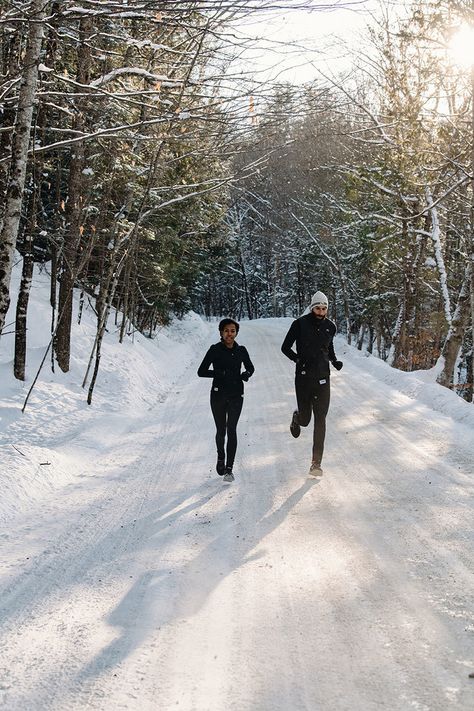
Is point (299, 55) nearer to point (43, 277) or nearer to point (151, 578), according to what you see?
point (151, 578)

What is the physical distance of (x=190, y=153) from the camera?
768 cm

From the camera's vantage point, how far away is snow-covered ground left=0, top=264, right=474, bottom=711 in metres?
2.99

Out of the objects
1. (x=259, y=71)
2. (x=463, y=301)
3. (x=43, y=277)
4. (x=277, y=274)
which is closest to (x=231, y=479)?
(x=259, y=71)

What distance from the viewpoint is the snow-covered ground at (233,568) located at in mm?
2990

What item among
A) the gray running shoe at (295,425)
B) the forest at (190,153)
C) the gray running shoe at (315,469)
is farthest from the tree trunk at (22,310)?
the gray running shoe at (315,469)

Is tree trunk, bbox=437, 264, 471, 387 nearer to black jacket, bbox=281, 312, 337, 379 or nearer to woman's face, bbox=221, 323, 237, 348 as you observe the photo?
black jacket, bbox=281, 312, 337, 379

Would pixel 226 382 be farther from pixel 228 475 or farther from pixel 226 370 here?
pixel 228 475

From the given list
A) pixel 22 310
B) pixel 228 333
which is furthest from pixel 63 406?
pixel 228 333

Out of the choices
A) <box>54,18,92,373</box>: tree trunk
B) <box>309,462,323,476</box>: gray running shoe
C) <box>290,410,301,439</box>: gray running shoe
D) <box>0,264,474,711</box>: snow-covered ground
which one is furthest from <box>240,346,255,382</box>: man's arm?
<box>54,18,92,373</box>: tree trunk

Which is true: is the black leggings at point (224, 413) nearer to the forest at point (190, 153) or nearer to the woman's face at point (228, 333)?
the woman's face at point (228, 333)

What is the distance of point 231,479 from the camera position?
23.0ft

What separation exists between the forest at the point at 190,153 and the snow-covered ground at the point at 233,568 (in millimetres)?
2734

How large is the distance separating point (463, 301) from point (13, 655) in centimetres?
1541

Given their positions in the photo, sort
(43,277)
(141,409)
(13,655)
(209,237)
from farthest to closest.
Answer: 1. (209,237)
2. (43,277)
3. (141,409)
4. (13,655)
